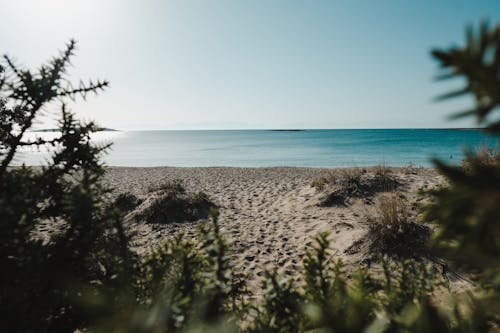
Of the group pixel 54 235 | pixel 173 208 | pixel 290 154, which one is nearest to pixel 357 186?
pixel 173 208

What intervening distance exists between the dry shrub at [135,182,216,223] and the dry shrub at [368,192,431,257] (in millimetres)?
4831

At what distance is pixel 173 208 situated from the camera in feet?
33.6

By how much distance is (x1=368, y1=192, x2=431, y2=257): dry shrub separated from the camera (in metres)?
6.39

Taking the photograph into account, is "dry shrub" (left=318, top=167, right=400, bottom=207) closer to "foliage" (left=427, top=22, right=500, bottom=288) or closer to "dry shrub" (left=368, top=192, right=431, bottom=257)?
"dry shrub" (left=368, top=192, right=431, bottom=257)

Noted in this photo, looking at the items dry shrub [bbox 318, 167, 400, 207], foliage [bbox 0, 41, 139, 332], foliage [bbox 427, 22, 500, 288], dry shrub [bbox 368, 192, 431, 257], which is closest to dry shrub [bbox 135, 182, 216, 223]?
dry shrub [bbox 318, 167, 400, 207]

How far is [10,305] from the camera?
122 centimetres

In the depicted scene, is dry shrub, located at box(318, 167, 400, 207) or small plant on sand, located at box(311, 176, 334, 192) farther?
small plant on sand, located at box(311, 176, 334, 192)

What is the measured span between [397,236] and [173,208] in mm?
6585

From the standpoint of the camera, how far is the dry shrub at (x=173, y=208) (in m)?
9.79

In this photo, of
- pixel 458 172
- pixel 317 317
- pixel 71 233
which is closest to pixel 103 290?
pixel 71 233

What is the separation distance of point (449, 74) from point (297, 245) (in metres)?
7.19

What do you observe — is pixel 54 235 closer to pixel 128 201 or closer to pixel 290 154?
pixel 128 201

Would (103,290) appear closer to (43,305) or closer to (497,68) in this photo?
(43,305)

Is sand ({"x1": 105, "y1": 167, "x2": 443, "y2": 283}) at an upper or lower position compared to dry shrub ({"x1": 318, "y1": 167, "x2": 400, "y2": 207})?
lower
